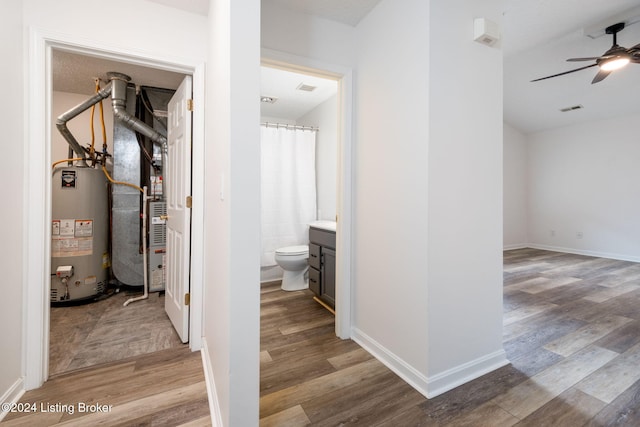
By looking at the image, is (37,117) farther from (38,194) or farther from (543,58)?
(543,58)

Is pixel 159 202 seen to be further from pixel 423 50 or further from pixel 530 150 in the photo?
pixel 530 150

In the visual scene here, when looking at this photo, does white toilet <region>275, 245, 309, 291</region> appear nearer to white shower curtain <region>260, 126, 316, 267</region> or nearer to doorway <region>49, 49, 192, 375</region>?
white shower curtain <region>260, 126, 316, 267</region>

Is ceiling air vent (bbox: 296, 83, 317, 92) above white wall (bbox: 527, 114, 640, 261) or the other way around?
above

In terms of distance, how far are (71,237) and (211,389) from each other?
2.53 metres

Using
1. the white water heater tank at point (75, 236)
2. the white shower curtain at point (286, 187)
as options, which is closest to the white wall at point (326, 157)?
the white shower curtain at point (286, 187)

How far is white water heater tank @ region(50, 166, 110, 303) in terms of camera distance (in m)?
2.84

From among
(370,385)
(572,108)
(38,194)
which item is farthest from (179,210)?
(572,108)

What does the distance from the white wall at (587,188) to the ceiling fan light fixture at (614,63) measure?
3.05m

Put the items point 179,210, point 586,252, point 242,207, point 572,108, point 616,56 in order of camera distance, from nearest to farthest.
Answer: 1. point 242,207
2. point 179,210
3. point 616,56
4. point 572,108
5. point 586,252

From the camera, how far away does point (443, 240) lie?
5.25 feet

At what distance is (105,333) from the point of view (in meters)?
2.27

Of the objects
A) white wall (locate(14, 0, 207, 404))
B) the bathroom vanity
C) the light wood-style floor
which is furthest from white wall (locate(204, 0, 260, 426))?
the bathroom vanity

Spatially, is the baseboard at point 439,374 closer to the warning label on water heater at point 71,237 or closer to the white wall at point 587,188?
the warning label on water heater at point 71,237

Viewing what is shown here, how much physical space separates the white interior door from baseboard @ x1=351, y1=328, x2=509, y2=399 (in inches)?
58.0
